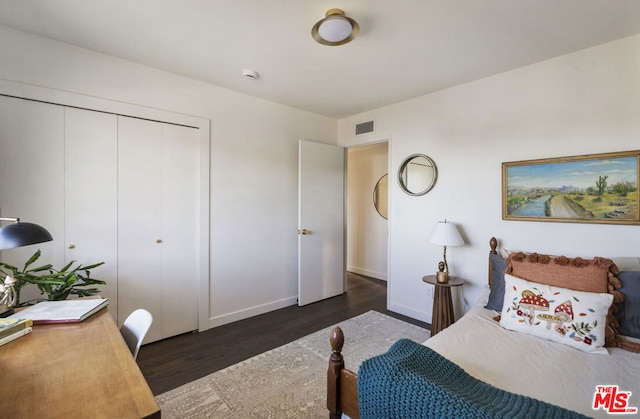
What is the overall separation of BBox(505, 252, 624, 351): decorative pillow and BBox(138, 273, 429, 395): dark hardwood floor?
4.68 feet

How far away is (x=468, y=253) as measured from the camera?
2.89 metres

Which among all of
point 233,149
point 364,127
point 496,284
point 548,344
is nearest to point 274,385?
point 548,344

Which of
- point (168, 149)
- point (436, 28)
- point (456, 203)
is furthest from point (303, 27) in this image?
point (456, 203)

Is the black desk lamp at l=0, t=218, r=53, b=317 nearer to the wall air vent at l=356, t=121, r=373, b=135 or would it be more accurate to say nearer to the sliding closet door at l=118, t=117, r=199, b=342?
the sliding closet door at l=118, t=117, r=199, b=342

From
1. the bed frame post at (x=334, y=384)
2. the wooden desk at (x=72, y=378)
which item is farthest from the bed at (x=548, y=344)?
the wooden desk at (x=72, y=378)

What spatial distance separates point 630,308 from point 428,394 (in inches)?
70.3

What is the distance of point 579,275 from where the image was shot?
186 cm

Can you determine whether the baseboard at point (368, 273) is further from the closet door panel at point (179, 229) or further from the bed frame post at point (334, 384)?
the bed frame post at point (334, 384)

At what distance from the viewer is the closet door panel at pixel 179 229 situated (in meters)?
2.77

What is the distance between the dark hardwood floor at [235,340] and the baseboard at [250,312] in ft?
0.20

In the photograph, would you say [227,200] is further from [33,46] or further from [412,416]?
[412,416]

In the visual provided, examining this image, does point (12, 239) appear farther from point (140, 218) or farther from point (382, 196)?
point (382, 196)

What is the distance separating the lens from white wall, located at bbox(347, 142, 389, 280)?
16.8ft

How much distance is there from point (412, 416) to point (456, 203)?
2.50m
